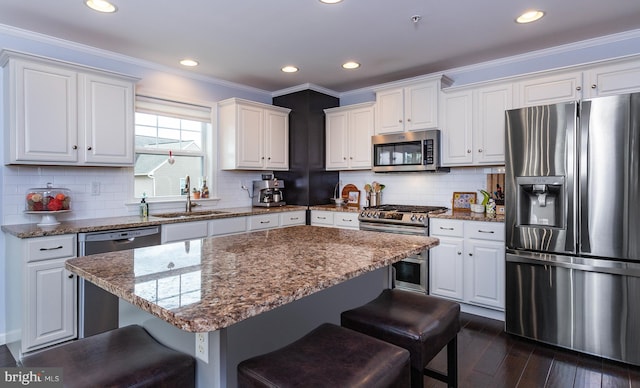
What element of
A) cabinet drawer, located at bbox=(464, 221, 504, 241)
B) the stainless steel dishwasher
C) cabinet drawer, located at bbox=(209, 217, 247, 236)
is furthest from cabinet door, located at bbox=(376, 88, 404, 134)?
the stainless steel dishwasher

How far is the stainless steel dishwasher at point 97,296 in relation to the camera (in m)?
2.68

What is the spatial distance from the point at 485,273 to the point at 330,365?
255 centimetres

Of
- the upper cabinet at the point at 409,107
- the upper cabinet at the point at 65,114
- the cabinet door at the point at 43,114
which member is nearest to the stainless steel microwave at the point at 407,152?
the upper cabinet at the point at 409,107

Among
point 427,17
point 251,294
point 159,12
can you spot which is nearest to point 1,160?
point 159,12

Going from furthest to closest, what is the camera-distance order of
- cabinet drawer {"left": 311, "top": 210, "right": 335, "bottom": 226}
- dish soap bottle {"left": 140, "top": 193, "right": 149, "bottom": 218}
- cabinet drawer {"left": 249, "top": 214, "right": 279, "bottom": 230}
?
cabinet drawer {"left": 311, "top": 210, "right": 335, "bottom": 226} < cabinet drawer {"left": 249, "top": 214, "right": 279, "bottom": 230} < dish soap bottle {"left": 140, "top": 193, "right": 149, "bottom": 218}

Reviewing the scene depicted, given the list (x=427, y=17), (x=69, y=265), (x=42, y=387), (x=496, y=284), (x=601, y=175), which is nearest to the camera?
(x=42, y=387)

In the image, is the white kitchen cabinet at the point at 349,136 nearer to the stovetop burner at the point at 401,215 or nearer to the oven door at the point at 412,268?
the stovetop burner at the point at 401,215

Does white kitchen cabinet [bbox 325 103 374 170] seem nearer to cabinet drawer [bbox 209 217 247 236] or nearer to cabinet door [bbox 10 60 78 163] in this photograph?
cabinet drawer [bbox 209 217 247 236]

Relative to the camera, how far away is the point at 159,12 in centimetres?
260

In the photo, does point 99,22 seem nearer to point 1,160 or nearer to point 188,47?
point 188,47

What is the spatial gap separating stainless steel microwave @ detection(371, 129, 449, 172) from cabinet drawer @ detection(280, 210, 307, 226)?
1.06m

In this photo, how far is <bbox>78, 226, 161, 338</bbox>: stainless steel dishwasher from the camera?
268cm

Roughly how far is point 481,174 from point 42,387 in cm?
379

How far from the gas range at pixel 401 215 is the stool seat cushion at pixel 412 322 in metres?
1.86
